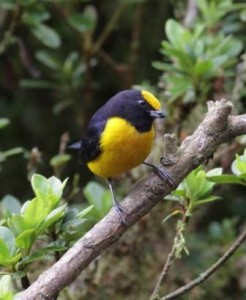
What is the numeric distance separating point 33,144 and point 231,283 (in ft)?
4.15

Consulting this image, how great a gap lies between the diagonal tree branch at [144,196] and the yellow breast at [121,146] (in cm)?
54

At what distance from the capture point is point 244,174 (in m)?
1.53

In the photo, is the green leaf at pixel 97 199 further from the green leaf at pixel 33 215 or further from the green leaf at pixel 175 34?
the green leaf at pixel 33 215

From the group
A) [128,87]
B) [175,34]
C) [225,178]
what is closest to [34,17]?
[128,87]

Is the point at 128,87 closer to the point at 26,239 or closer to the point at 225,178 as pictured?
the point at 225,178

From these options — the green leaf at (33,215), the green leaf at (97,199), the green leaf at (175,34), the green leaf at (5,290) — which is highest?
the green leaf at (175,34)

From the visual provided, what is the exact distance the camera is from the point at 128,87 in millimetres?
3135

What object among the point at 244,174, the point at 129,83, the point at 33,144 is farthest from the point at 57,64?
the point at 244,174

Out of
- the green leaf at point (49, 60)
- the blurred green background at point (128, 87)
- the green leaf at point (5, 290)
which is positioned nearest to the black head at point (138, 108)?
the blurred green background at point (128, 87)

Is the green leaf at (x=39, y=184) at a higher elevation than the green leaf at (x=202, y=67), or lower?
higher

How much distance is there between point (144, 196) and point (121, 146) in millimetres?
619

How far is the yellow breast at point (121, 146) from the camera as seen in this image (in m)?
2.06

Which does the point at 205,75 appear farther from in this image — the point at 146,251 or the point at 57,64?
the point at 57,64

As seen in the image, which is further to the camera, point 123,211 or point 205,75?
point 205,75
